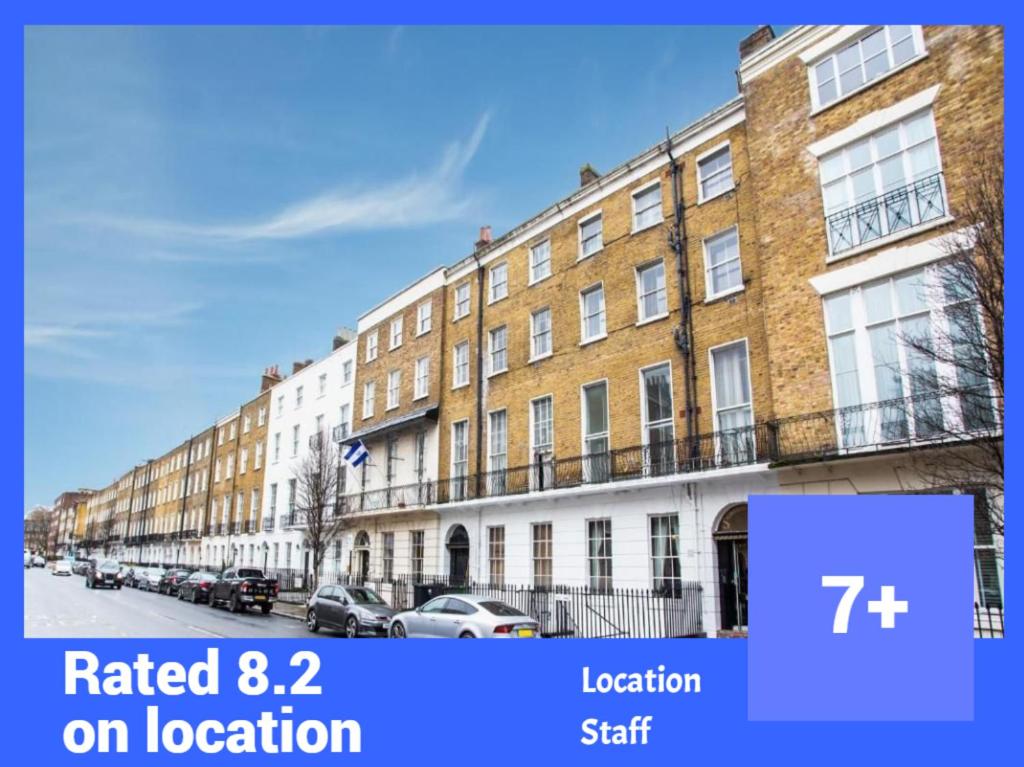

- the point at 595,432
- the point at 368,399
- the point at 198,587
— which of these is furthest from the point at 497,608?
the point at 198,587

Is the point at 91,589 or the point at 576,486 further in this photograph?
the point at 91,589

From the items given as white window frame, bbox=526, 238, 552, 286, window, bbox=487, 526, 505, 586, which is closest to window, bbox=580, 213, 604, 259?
white window frame, bbox=526, 238, 552, 286

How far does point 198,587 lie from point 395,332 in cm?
1351

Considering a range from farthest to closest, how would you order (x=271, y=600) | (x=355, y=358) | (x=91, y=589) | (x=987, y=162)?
(x=91, y=589), (x=355, y=358), (x=271, y=600), (x=987, y=162)

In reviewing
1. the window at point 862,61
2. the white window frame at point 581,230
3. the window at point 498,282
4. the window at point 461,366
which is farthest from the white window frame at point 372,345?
the window at point 862,61

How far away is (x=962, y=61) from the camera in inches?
498

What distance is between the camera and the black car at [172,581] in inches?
1319

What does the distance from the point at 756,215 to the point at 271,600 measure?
2087 centimetres

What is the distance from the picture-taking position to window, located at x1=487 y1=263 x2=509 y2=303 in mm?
24128

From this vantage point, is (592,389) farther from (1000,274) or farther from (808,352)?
(1000,274)

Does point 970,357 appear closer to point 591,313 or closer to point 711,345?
point 711,345

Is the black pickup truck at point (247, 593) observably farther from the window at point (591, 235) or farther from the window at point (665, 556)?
the window at point (591, 235)

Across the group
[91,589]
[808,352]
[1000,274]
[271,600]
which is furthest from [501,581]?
[91,589]

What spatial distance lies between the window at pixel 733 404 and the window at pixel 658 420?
130 centimetres
